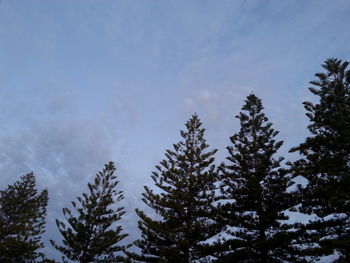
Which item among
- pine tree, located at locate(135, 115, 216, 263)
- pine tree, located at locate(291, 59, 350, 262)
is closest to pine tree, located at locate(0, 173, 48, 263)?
pine tree, located at locate(135, 115, 216, 263)

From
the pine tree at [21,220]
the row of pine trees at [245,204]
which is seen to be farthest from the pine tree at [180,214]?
the pine tree at [21,220]

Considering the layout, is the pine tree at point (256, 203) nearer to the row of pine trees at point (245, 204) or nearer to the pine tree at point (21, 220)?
the row of pine trees at point (245, 204)

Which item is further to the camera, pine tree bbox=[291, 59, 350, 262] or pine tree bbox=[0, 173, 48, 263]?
pine tree bbox=[0, 173, 48, 263]

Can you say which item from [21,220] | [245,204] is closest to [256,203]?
[245,204]

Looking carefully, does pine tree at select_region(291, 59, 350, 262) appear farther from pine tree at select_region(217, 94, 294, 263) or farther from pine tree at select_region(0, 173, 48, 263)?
pine tree at select_region(0, 173, 48, 263)

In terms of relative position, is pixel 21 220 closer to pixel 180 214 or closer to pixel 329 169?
pixel 180 214

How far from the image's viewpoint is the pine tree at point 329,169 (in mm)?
11859

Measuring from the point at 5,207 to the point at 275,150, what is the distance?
2304 centimetres

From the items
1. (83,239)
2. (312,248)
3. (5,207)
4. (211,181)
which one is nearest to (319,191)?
(312,248)

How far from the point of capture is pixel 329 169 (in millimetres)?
12320

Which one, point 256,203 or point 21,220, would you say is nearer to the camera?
point 256,203

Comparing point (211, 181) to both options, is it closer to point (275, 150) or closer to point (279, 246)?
point (275, 150)

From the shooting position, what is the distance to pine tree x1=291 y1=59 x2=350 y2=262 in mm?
11859

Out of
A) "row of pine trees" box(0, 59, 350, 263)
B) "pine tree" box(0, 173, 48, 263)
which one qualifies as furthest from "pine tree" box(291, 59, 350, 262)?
"pine tree" box(0, 173, 48, 263)
